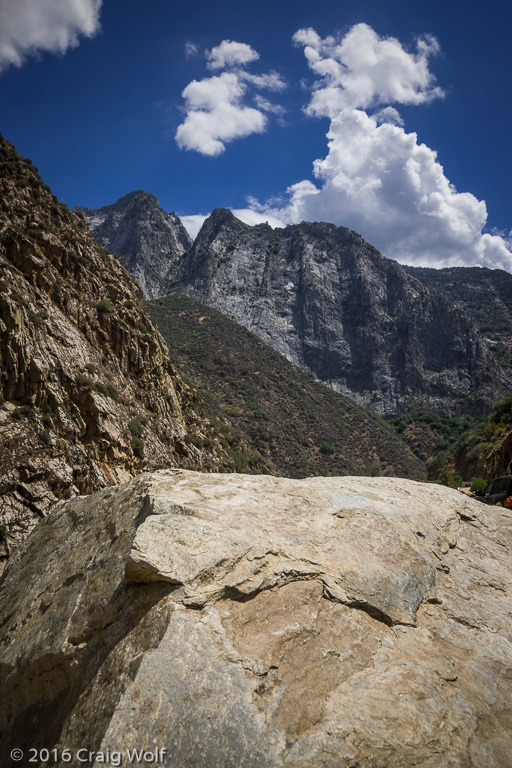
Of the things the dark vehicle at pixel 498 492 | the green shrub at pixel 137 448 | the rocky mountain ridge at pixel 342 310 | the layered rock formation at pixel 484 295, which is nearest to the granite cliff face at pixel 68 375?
the green shrub at pixel 137 448

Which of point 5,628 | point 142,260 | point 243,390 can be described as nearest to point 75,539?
point 5,628

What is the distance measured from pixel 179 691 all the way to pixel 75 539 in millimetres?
3868

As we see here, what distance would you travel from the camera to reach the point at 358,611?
3.83m

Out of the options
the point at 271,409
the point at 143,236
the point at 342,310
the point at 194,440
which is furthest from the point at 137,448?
the point at 143,236

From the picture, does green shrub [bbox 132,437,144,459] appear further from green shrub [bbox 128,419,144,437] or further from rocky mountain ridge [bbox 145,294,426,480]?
rocky mountain ridge [bbox 145,294,426,480]

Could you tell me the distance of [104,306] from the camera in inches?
1168

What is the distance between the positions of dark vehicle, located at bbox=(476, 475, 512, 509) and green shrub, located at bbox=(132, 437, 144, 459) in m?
19.9

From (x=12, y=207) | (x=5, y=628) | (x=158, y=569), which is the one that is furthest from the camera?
(x=12, y=207)

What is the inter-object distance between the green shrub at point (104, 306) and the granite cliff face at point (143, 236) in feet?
297

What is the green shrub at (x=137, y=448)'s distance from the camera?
2477 centimetres

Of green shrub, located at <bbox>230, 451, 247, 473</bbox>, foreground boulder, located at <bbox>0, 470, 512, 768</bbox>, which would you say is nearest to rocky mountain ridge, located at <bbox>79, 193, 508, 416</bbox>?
green shrub, located at <bbox>230, 451, 247, 473</bbox>

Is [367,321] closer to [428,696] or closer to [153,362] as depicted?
[153,362]

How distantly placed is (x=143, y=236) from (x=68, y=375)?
416ft

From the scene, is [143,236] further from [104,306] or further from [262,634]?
[262,634]
